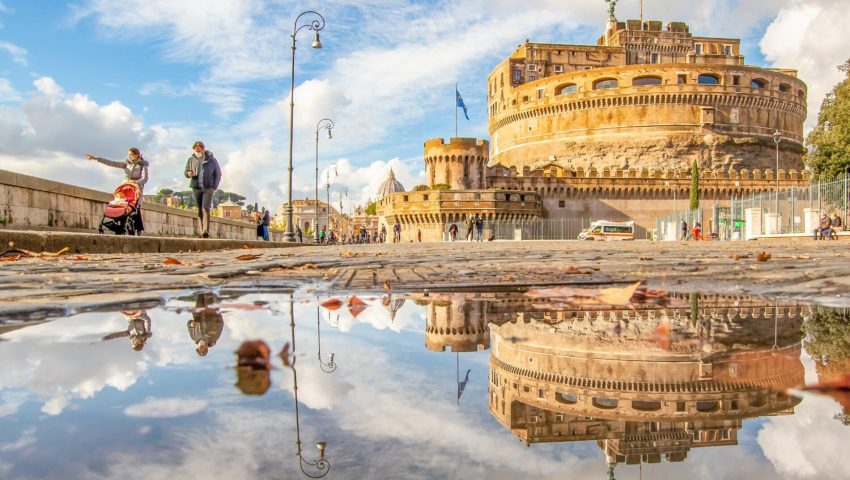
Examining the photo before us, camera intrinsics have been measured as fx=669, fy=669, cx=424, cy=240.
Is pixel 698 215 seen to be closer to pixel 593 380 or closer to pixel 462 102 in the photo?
pixel 462 102

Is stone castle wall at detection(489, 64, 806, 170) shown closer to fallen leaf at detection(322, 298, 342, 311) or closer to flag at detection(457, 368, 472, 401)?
fallen leaf at detection(322, 298, 342, 311)

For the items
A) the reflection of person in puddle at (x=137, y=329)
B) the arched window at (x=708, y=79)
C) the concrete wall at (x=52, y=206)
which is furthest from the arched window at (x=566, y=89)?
the reflection of person in puddle at (x=137, y=329)

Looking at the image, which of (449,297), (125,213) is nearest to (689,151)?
(125,213)

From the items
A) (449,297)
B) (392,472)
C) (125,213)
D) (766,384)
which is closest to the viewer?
(392,472)

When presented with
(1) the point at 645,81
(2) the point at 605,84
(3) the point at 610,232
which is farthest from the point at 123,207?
(1) the point at 645,81

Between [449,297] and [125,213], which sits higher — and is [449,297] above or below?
below

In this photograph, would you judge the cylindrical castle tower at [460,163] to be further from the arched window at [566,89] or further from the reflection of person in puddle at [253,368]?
the reflection of person in puddle at [253,368]

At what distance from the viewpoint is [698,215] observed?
117 feet

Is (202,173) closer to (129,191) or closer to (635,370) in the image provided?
(129,191)

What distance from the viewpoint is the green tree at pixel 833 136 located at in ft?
108

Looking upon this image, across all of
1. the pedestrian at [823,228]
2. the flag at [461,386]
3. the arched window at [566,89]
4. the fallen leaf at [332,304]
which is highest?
the arched window at [566,89]

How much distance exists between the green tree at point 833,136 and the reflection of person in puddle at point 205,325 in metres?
36.7

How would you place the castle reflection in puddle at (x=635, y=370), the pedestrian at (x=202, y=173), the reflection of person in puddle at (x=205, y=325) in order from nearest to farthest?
1. the castle reflection in puddle at (x=635, y=370)
2. the reflection of person in puddle at (x=205, y=325)
3. the pedestrian at (x=202, y=173)

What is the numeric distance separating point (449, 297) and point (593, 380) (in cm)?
167
